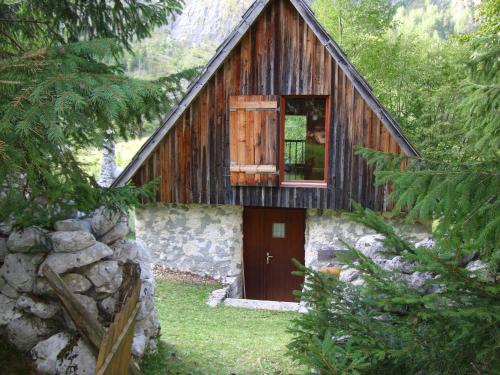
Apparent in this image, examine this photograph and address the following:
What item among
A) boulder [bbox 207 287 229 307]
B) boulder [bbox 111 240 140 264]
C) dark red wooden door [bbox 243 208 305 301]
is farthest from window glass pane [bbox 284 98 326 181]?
boulder [bbox 111 240 140 264]

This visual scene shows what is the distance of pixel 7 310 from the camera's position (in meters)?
4.95

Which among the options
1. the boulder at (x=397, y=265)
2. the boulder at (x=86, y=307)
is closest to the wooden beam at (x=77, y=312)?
the boulder at (x=86, y=307)

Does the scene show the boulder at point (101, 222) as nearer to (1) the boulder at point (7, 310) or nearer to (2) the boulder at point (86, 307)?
(2) the boulder at point (86, 307)

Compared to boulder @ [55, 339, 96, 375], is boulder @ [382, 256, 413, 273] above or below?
above

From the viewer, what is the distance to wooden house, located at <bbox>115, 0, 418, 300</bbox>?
9.27 m

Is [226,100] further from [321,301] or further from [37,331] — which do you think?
[321,301]

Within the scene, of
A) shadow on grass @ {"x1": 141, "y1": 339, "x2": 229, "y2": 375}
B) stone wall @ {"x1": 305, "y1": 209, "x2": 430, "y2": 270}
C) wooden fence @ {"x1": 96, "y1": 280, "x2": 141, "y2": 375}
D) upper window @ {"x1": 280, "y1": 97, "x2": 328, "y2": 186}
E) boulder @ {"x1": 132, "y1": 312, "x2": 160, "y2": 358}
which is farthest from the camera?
upper window @ {"x1": 280, "y1": 97, "x2": 328, "y2": 186}

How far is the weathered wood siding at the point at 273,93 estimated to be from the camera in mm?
9297

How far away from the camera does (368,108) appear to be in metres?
9.29

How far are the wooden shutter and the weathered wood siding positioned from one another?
19 centimetres

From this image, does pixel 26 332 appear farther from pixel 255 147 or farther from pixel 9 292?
pixel 255 147

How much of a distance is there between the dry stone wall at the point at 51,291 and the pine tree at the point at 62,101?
0.93 feet

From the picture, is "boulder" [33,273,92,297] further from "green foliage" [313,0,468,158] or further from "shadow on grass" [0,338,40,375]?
"green foliage" [313,0,468,158]

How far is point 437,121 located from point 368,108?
19.9 ft
